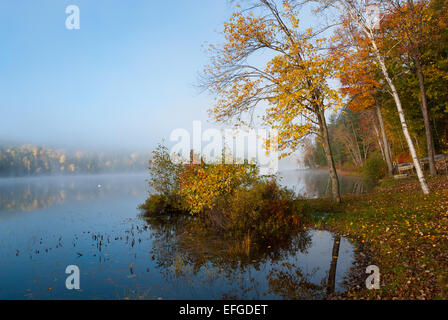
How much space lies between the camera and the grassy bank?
17.8ft

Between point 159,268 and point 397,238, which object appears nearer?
point 159,268

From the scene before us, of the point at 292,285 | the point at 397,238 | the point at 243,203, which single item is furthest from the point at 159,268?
the point at 397,238

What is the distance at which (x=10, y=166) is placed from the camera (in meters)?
107

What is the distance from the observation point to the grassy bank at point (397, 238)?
213 inches

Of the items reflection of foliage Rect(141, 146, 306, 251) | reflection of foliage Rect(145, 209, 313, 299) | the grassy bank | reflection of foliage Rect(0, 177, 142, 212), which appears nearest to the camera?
the grassy bank

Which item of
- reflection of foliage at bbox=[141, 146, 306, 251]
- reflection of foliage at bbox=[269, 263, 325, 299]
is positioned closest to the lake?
reflection of foliage at bbox=[269, 263, 325, 299]

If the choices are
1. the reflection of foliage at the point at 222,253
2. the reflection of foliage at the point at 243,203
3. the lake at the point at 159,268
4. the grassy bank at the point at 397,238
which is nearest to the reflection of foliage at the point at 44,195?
the lake at the point at 159,268

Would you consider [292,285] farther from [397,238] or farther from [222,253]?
[397,238]

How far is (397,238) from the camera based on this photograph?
8.08 meters

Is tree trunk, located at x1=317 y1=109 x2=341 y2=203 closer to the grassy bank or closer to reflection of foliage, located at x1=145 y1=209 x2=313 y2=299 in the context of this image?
the grassy bank

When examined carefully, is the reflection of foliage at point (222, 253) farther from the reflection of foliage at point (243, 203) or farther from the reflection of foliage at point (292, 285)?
the reflection of foliage at point (243, 203)
